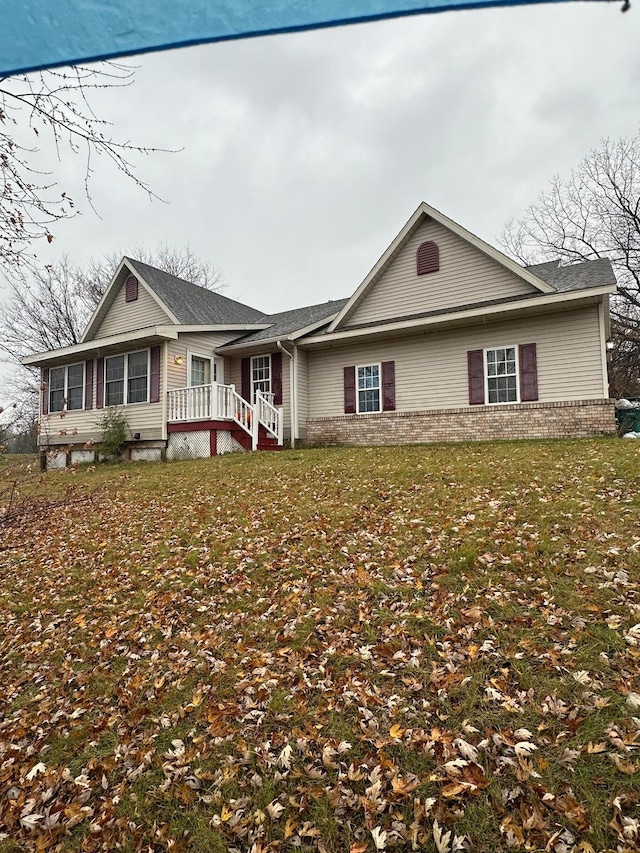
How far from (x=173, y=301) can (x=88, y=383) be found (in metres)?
4.33

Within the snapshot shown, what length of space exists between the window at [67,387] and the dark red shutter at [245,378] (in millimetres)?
6047

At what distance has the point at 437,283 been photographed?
13.8 meters

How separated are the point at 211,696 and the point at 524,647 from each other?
2.37 metres

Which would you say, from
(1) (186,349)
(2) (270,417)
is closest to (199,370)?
Result: (1) (186,349)

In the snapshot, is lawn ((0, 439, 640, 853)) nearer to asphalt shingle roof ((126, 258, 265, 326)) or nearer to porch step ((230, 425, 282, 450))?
porch step ((230, 425, 282, 450))

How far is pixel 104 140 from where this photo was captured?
11.6 ft

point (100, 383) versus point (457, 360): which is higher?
point (100, 383)

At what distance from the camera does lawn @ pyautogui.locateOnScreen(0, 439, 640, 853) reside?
99.8 inches

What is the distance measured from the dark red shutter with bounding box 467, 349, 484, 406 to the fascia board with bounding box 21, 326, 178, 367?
8886mm

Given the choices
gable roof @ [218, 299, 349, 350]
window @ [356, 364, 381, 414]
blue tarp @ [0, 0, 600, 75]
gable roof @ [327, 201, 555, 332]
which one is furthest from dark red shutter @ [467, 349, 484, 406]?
blue tarp @ [0, 0, 600, 75]

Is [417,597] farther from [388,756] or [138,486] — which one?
[138,486]

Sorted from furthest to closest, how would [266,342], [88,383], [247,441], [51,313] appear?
[51,313] → [88,383] → [266,342] → [247,441]

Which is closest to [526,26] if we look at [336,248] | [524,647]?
[524,647]

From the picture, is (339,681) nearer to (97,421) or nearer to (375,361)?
(375,361)
